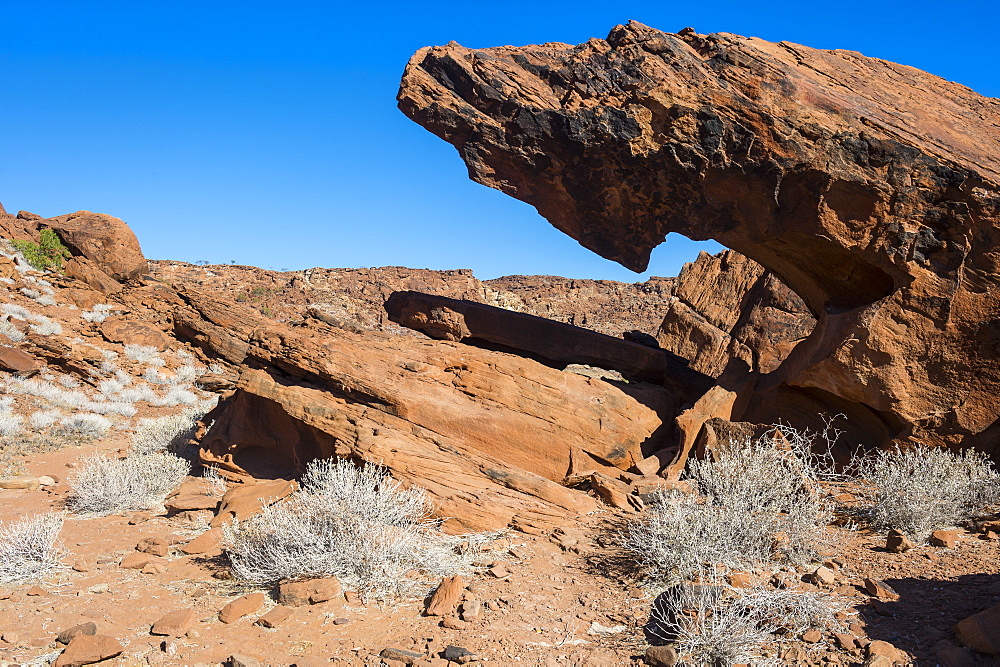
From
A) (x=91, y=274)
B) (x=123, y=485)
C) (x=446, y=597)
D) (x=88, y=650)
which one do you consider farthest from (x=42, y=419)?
(x=91, y=274)

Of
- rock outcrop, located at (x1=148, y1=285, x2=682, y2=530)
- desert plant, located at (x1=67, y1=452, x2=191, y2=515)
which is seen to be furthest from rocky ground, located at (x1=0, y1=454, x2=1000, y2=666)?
desert plant, located at (x1=67, y1=452, x2=191, y2=515)

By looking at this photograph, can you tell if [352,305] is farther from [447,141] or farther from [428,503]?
[428,503]

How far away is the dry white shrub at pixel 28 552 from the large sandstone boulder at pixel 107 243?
60.8 ft

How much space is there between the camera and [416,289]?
35188 millimetres

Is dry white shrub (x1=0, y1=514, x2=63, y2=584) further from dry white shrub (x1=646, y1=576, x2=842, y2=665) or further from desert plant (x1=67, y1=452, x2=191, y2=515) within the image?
dry white shrub (x1=646, y1=576, x2=842, y2=665)

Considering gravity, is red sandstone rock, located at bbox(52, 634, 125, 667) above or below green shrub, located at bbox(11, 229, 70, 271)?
below

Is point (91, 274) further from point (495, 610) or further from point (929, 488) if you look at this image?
point (929, 488)

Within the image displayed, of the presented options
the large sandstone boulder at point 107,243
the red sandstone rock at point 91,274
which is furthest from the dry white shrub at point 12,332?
the large sandstone boulder at point 107,243

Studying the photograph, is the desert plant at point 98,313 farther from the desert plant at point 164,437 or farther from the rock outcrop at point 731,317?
the rock outcrop at point 731,317

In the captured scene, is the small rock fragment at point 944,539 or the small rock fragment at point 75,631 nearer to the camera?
the small rock fragment at point 75,631

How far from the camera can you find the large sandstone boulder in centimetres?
2250

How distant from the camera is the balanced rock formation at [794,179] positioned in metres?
7.69

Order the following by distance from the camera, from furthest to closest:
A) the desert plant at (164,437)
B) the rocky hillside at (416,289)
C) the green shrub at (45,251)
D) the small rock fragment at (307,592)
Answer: the rocky hillside at (416,289) → the green shrub at (45,251) → the desert plant at (164,437) → the small rock fragment at (307,592)

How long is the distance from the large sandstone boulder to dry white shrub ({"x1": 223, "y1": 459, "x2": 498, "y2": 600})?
19377 mm
